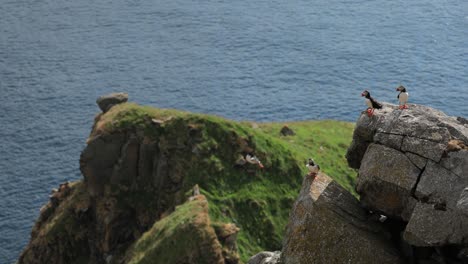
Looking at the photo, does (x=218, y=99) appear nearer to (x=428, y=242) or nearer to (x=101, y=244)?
(x=101, y=244)

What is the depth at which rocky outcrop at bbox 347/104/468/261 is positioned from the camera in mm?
36312

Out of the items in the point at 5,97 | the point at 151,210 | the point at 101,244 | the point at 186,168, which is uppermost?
the point at 186,168

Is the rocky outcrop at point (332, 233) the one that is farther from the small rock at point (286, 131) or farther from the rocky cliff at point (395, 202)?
the small rock at point (286, 131)

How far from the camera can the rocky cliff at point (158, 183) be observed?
8938 centimetres

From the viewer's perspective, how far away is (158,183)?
9431 centimetres

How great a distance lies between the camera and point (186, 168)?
92.2 meters

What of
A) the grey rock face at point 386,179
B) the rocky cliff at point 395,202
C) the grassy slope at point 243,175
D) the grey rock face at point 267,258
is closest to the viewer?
the rocky cliff at point 395,202

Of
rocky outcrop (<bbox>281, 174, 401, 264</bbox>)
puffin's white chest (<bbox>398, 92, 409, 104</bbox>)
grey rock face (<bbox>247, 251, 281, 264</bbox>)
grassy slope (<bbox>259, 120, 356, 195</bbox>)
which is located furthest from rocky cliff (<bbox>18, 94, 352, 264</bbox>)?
puffin's white chest (<bbox>398, 92, 409, 104</bbox>)

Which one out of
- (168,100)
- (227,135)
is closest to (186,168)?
(227,135)

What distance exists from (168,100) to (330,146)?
8572 cm

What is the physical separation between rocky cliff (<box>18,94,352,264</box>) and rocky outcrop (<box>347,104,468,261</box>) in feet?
148

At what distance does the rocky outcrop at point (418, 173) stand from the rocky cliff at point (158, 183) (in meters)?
45.3

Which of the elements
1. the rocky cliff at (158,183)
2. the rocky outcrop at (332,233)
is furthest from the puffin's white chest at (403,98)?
the rocky cliff at (158,183)

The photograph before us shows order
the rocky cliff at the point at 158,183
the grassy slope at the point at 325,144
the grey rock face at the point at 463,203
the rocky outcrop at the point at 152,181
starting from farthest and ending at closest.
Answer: the grassy slope at the point at 325,144 → the rocky outcrop at the point at 152,181 → the rocky cliff at the point at 158,183 → the grey rock face at the point at 463,203
